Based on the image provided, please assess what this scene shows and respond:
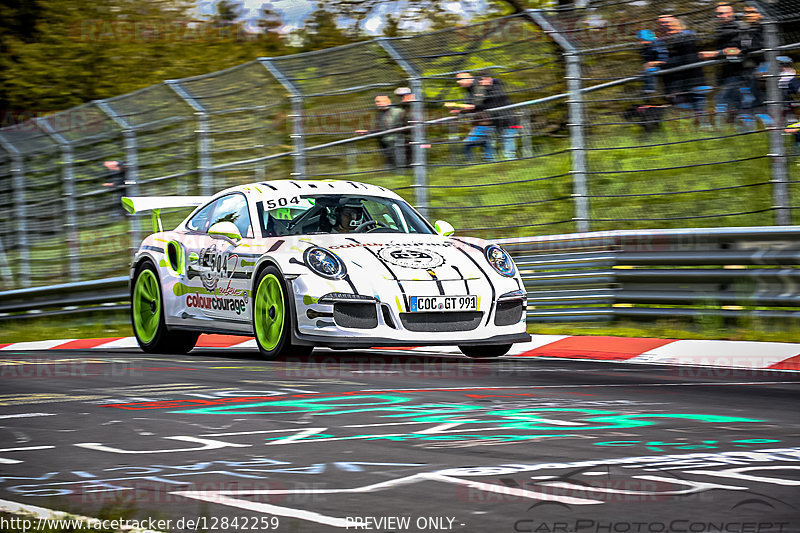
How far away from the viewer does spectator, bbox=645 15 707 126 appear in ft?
36.3

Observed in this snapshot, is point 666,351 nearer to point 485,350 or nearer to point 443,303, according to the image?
point 485,350

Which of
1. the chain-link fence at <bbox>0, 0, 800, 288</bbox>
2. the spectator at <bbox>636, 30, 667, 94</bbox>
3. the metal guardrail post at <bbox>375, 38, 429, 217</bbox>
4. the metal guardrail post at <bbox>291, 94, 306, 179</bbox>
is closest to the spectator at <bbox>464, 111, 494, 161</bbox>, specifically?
the chain-link fence at <bbox>0, 0, 800, 288</bbox>

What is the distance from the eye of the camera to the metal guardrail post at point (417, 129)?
41.2ft

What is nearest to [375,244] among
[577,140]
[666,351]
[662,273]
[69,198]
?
[666,351]

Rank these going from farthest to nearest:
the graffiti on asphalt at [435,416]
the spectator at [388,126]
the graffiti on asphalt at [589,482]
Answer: the spectator at [388,126] < the graffiti on asphalt at [435,416] < the graffiti on asphalt at [589,482]

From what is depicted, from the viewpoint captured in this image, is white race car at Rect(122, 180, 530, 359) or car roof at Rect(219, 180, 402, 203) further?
car roof at Rect(219, 180, 402, 203)

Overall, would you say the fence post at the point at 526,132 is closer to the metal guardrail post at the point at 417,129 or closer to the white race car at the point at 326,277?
the metal guardrail post at the point at 417,129

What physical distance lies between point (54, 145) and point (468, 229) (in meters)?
6.76

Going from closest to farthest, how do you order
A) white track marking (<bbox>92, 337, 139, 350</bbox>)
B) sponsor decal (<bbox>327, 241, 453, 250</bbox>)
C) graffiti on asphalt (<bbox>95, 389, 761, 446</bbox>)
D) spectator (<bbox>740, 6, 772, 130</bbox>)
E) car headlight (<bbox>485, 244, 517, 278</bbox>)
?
graffiti on asphalt (<bbox>95, 389, 761, 446</bbox>), sponsor decal (<bbox>327, 241, 453, 250</bbox>), car headlight (<bbox>485, 244, 517, 278</bbox>), spectator (<bbox>740, 6, 772, 130</bbox>), white track marking (<bbox>92, 337, 139, 350</bbox>)

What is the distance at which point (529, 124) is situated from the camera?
1238 cm

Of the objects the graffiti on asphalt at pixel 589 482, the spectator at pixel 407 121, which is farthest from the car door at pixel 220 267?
the graffiti on asphalt at pixel 589 482

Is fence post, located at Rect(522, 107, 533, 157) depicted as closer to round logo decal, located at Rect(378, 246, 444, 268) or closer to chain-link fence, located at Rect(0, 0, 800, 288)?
chain-link fence, located at Rect(0, 0, 800, 288)

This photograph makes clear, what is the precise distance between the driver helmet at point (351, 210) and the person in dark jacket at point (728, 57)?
9.99 feet

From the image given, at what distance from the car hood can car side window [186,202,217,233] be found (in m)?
1.54
